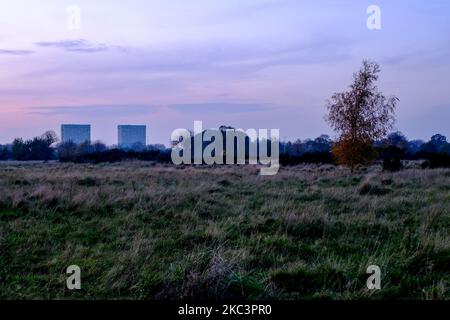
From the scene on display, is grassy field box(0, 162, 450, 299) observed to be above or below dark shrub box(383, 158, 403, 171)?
below

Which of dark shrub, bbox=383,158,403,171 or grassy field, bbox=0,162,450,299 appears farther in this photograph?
dark shrub, bbox=383,158,403,171

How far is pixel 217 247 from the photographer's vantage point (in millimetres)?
7430

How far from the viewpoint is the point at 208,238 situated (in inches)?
322

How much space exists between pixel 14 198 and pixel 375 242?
8.74m

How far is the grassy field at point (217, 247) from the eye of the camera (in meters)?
5.53

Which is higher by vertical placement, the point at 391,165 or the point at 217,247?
the point at 391,165

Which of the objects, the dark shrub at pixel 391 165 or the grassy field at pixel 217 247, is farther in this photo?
the dark shrub at pixel 391 165

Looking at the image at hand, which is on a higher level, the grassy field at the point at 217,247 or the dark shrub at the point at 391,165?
the dark shrub at the point at 391,165

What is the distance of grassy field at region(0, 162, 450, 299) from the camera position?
18.1 feet

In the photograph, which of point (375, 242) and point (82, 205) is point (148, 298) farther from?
point (82, 205)

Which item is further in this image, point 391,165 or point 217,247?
point 391,165

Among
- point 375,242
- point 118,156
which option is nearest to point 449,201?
point 375,242
